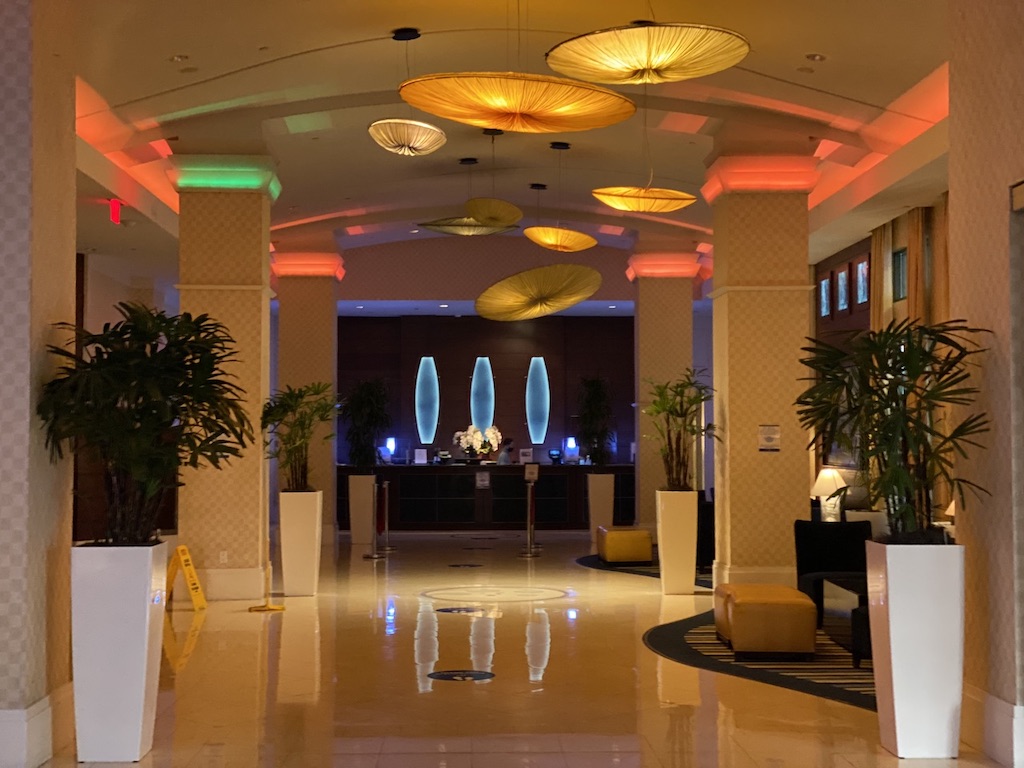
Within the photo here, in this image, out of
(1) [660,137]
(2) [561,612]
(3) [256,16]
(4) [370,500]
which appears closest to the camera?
(3) [256,16]

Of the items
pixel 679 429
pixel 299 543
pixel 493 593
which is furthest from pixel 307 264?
pixel 679 429

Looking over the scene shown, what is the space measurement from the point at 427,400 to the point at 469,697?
16.7 metres

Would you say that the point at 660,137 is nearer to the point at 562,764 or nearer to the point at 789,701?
the point at 789,701

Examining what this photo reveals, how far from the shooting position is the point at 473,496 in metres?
22.2

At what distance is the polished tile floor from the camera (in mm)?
6535

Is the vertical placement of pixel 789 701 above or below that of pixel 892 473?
below

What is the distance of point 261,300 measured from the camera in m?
12.7

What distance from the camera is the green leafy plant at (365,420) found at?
823 inches

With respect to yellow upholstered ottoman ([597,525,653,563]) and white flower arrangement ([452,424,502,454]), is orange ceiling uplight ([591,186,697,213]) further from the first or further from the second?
white flower arrangement ([452,424,502,454])

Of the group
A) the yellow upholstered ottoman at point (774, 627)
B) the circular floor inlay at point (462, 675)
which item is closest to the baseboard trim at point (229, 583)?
the circular floor inlay at point (462, 675)

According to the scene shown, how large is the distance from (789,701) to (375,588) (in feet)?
22.4

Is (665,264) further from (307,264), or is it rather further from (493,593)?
(493,593)

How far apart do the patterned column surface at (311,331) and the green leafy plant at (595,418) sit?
533cm

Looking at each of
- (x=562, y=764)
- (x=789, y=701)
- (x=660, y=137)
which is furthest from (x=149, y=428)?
(x=660, y=137)
